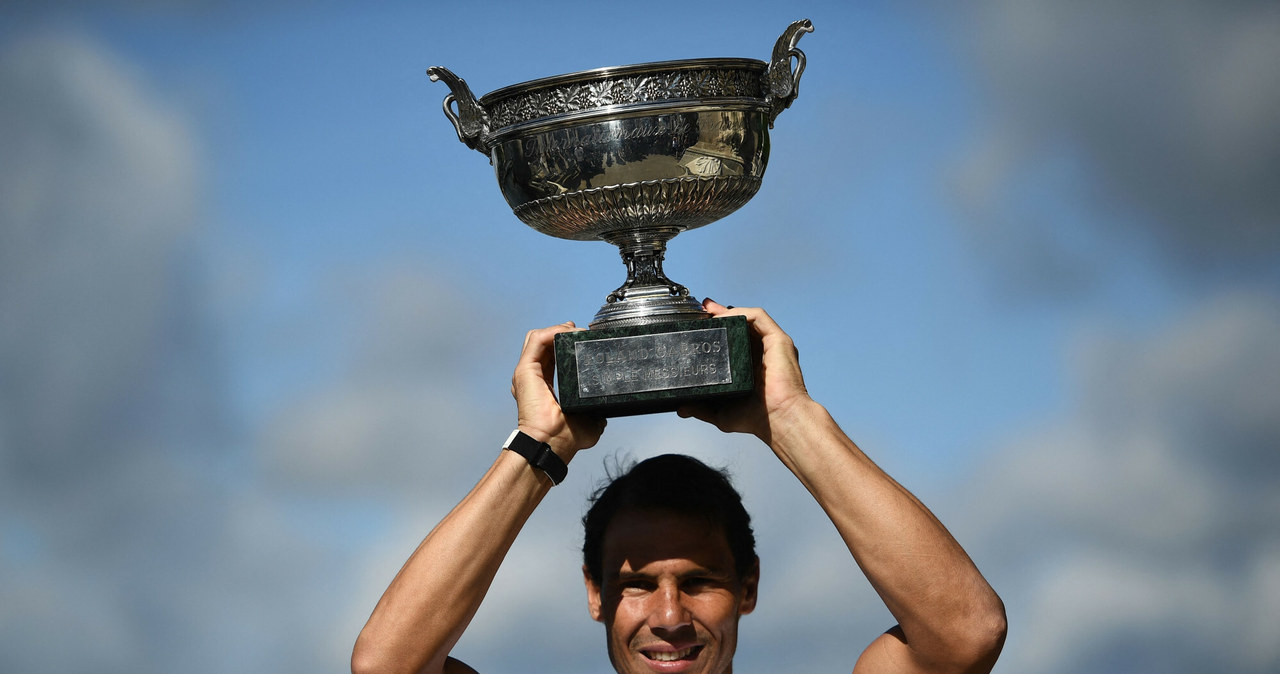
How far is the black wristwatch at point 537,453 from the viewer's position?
3.43 m

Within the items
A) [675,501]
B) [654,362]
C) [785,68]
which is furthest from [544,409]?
[785,68]

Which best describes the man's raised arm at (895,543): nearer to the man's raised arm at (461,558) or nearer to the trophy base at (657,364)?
the trophy base at (657,364)

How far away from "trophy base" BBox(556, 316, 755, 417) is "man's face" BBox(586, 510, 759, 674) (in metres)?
0.46

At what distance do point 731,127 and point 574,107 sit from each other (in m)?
0.39

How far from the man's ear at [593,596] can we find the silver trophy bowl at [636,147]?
769mm

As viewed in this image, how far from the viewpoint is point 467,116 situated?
3580 mm

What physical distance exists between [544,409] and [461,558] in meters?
0.41

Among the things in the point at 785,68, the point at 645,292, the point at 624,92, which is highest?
the point at 785,68

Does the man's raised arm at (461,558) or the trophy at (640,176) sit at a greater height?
the trophy at (640,176)

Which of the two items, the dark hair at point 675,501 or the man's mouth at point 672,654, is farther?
the dark hair at point 675,501

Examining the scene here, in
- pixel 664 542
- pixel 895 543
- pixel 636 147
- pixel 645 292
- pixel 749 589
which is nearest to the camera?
pixel 895 543

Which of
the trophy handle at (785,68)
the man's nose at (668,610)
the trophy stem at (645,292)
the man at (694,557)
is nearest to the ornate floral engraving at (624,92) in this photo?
the trophy handle at (785,68)

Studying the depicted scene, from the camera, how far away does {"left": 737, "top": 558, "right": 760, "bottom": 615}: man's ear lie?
3.78 meters

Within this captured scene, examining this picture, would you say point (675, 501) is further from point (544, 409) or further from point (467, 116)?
point (467, 116)
